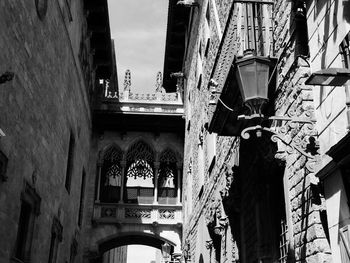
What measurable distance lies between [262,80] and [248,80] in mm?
164

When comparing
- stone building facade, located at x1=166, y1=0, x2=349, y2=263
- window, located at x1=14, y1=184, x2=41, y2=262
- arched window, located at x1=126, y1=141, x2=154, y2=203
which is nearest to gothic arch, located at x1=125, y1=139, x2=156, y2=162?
arched window, located at x1=126, y1=141, x2=154, y2=203

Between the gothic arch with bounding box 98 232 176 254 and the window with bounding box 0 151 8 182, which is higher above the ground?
the gothic arch with bounding box 98 232 176 254

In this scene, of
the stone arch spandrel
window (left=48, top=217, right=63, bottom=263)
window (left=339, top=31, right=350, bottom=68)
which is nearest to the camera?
window (left=339, top=31, right=350, bottom=68)

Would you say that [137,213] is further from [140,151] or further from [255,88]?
[255,88]

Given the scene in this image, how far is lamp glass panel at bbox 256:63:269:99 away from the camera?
221 inches

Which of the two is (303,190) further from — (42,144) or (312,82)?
(42,144)

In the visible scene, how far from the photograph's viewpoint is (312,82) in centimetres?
442

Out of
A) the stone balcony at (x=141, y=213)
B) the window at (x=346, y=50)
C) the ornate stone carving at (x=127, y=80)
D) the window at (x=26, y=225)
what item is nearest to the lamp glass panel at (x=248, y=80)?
the window at (x=346, y=50)

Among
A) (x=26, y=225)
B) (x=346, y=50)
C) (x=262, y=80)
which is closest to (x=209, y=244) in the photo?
(x=26, y=225)

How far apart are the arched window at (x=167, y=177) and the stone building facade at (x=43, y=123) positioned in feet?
14.7

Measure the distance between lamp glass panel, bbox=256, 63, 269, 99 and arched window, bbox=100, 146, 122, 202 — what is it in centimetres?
1820

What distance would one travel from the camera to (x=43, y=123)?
12.5 m

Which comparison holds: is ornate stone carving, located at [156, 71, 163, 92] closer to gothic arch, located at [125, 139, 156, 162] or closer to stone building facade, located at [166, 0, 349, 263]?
gothic arch, located at [125, 139, 156, 162]

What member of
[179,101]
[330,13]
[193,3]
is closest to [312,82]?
[330,13]
